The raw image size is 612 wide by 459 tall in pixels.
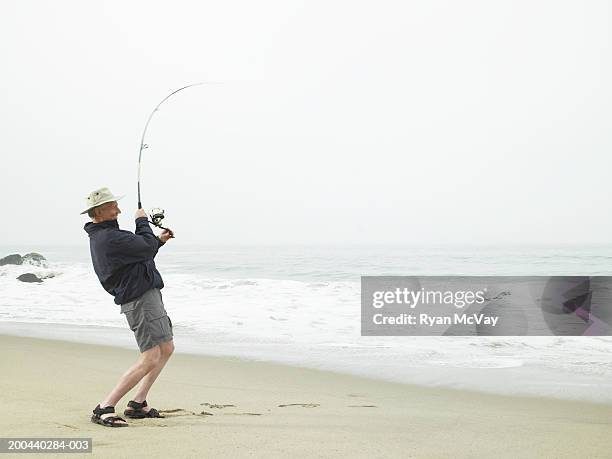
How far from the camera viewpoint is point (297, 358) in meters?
5.95

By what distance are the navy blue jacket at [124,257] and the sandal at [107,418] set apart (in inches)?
18.6

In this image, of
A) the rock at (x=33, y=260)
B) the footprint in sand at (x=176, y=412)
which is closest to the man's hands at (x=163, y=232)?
the footprint in sand at (x=176, y=412)

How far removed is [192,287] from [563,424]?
11.3m

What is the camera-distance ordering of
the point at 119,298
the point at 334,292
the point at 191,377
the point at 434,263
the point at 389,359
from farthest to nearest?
1. the point at 434,263
2. the point at 334,292
3. the point at 389,359
4. the point at 191,377
5. the point at 119,298

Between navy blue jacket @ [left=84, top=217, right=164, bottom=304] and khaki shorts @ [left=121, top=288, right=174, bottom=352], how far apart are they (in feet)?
0.12

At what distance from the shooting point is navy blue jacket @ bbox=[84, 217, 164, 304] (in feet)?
9.93

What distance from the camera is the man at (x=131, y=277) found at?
304cm

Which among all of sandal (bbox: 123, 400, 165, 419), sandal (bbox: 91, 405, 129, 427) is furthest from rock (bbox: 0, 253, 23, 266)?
sandal (bbox: 91, 405, 129, 427)

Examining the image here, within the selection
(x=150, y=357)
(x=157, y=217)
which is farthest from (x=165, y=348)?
(x=157, y=217)

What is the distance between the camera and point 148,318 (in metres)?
3.16

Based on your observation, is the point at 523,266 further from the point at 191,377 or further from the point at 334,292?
the point at 191,377

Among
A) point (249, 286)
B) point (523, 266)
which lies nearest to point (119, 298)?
point (249, 286)

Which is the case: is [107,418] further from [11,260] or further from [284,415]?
[11,260]

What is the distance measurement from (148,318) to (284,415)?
3.08 feet
